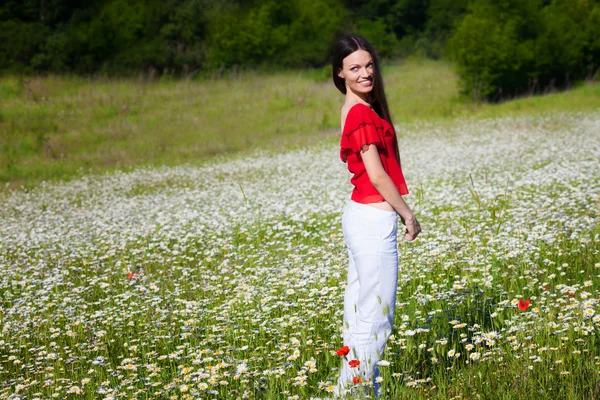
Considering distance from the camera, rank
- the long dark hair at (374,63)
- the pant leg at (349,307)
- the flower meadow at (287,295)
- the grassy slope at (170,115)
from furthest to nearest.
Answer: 1. the grassy slope at (170,115)
2. the flower meadow at (287,295)
3. the long dark hair at (374,63)
4. the pant leg at (349,307)

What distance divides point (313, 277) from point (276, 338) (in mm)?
1312

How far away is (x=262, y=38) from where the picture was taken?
1673 inches

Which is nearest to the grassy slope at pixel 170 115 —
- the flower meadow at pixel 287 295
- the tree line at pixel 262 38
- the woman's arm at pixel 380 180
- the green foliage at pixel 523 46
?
the green foliage at pixel 523 46

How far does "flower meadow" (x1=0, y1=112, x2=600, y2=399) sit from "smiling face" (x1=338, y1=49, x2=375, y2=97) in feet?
5.28

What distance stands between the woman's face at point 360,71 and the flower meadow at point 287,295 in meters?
1.61

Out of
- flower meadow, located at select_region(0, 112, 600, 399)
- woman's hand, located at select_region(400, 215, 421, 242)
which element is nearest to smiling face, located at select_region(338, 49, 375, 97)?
woman's hand, located at select_region(400, 215, 421, 242)

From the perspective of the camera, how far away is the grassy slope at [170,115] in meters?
21.8

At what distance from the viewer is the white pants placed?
3678mm

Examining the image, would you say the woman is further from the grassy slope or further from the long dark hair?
the grassy slope

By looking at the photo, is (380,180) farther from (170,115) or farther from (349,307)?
(170,115)

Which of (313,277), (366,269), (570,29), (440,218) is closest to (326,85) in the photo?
(570,29)

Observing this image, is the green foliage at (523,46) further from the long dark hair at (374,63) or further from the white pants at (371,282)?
the white pants at (371,282)

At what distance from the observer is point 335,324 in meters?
5.10

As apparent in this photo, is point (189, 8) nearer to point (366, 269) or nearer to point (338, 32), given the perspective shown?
point (338, 32)
